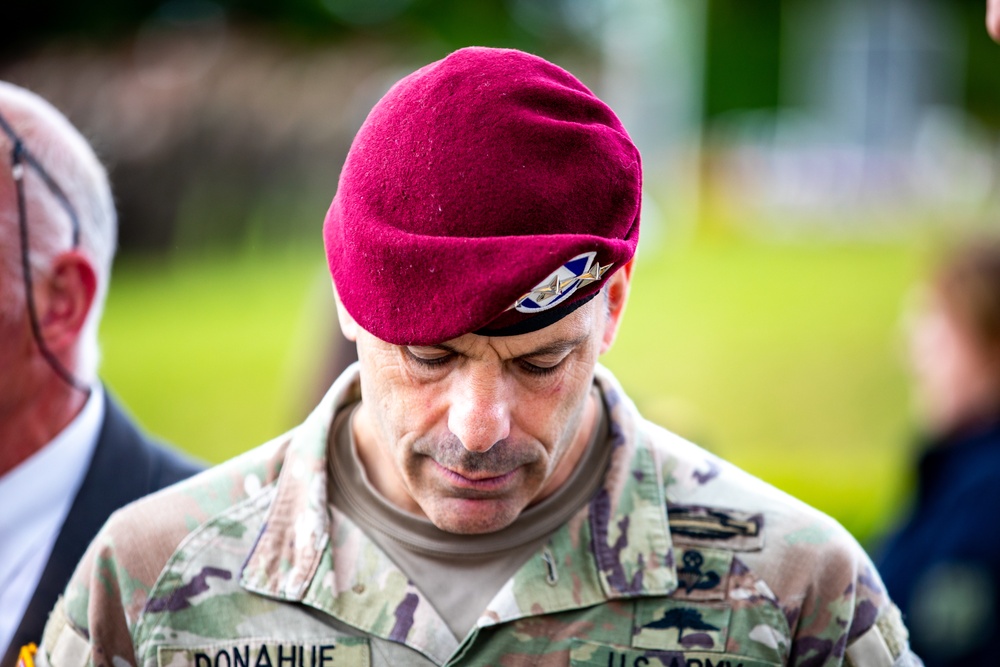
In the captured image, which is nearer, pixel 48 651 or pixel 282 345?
pixel 48 651

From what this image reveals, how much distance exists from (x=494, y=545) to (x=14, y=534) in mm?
1219

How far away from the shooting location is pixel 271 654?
1.99 metres

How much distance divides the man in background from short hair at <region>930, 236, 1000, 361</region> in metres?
2.74

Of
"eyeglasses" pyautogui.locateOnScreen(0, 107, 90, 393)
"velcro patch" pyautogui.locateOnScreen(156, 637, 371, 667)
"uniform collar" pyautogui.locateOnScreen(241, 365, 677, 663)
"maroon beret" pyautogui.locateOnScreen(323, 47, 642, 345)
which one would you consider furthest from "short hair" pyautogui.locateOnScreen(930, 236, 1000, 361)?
"eyeglasses" pyautogui.locateOnScreen(0, 107, 90, 393)

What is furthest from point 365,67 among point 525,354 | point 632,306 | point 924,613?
point 525,354

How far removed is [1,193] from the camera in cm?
247

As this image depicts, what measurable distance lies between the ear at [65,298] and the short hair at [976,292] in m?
2.93

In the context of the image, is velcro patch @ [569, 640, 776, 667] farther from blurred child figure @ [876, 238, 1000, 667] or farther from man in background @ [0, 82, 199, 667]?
blurred child figure @ [876, 238, 1000, 667]

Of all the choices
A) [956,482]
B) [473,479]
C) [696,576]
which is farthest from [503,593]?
[956,482]

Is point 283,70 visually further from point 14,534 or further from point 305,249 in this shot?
point 14,534

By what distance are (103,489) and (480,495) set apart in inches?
43.3

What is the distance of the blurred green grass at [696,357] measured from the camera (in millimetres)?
7969

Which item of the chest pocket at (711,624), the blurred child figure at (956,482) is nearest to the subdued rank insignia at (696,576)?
the chest pocket at (711,624)

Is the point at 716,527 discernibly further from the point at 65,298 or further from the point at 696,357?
the point at 696,357
